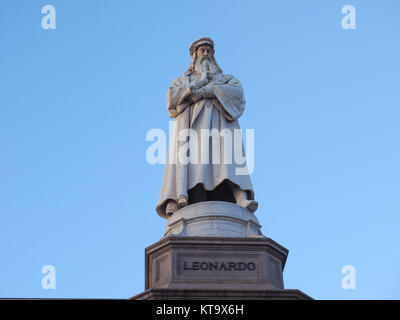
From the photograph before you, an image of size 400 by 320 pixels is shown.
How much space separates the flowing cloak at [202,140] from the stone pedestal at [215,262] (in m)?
1.28

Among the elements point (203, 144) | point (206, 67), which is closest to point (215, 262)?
point (203, 144)

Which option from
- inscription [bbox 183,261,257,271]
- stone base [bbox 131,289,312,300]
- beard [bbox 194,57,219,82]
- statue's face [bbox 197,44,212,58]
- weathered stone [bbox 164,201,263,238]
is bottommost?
stone base [bbox 131,289,312,300]

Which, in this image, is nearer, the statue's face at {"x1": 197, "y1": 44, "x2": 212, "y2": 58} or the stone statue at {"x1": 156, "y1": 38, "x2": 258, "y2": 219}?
the stone statue at {"x1": 156, "y1": 38, "x2": 258, "y2": 219}

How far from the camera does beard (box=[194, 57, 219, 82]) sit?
766 inches

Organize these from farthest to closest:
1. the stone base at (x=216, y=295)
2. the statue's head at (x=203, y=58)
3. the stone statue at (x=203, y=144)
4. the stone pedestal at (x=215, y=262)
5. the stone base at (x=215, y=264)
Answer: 1. the statue's head at (x=203, y=58)
2. the stone statue at (x=203, y=144)
3. the stone base at (x=215, y=264)
4. the stone pedestal at (x=215, y=262)
5. the stone base at (x=216, y=295)

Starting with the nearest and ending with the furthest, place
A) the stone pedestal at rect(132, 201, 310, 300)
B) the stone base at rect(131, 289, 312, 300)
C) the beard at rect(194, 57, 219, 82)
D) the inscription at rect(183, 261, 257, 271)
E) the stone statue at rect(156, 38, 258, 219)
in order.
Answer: the stone base at rect(131, 289, 312, 300) < the stone pedestal at rect(132, 201, 310, 300) < the inscription at rect(183, 261, 257, 271) < the stone statue at rect(156, 38, 258, 219) < the beard at rect(194, 57, 219, 82)

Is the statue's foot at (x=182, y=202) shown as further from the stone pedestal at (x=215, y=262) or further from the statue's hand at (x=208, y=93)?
the statue's hand at (x=208, y=93)

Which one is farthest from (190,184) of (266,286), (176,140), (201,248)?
(266,286)

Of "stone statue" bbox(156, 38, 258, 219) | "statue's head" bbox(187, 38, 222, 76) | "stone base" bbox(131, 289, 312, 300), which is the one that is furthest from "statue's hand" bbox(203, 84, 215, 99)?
"stone base" bbox(131, 289, 312, 300)

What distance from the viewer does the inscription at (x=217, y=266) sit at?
15148 millimetres

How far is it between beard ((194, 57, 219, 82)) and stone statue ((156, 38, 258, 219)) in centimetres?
1

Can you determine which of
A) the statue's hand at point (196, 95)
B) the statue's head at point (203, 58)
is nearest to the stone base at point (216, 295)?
the statue's hand at point (196, 95)

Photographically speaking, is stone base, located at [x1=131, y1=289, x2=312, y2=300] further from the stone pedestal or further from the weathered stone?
the weathered stone

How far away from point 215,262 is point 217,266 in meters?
0.10
